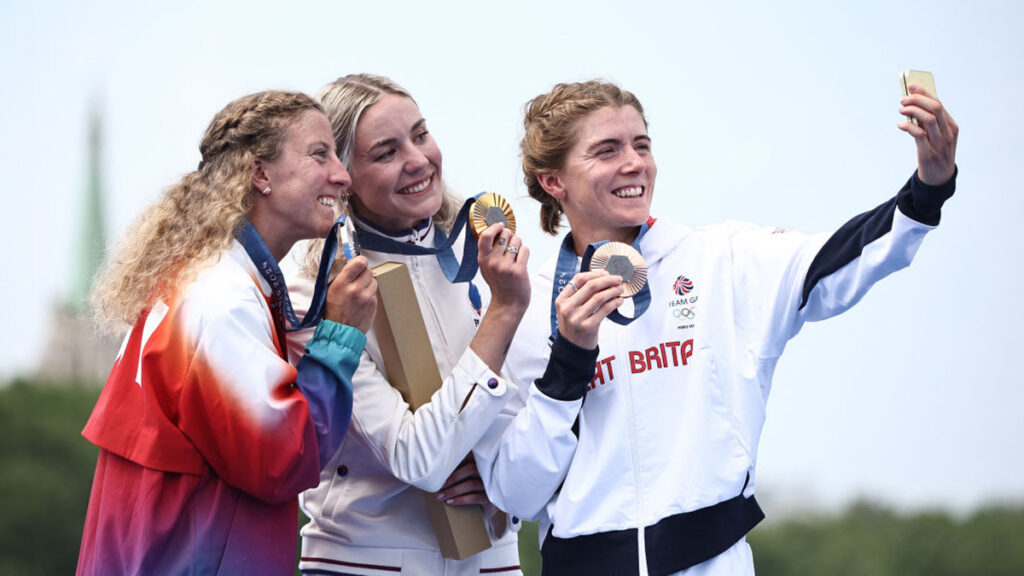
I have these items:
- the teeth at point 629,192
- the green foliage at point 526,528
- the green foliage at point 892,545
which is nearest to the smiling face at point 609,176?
the teeth at point 629,192

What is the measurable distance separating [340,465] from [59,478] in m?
8.97

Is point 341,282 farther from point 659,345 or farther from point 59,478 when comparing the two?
point 59,478

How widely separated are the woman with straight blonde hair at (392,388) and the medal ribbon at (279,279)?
193mm

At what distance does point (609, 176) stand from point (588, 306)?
1.60 feet

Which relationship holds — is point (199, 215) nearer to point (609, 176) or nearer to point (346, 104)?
point (346, 104)

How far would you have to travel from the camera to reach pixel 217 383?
88.7 inches

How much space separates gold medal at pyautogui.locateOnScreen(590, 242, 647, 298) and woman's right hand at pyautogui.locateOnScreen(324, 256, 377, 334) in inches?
22.7

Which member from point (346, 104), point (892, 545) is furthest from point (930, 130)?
point (892, 545)

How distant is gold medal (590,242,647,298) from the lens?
2553 mm

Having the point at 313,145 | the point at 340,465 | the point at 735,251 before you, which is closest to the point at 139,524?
the point at 340,465

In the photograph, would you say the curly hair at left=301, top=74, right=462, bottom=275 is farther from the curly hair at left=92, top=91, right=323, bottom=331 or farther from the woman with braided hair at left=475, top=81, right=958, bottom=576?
the woman with braided hair at left=475, top=81, right=958, bottom=576

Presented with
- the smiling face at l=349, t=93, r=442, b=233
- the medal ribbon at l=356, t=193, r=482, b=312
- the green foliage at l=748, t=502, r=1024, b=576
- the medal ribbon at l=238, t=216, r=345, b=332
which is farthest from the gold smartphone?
the green foliage at l=748, t=502, r=1024, b=576

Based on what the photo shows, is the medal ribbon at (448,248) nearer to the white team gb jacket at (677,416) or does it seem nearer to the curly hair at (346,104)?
the curly hair at (346,104)

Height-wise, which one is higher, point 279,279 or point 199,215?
point 199,215
